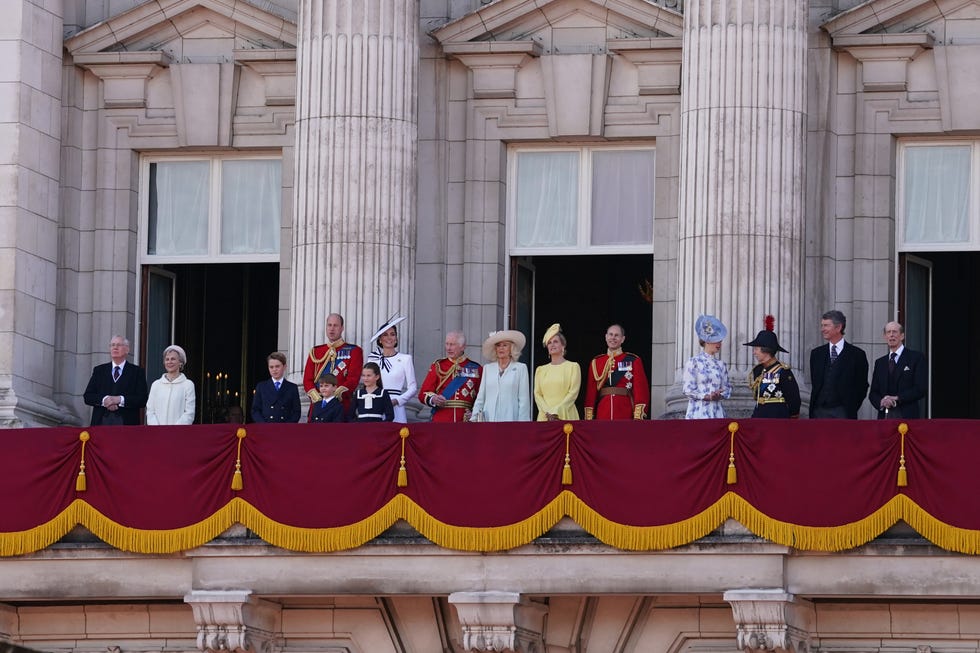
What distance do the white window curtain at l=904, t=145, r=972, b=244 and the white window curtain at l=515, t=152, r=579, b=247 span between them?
15.1 ft

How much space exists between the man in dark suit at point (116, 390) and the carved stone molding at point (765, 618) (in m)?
8.80

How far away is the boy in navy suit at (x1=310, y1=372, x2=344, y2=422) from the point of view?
3697 centimetres

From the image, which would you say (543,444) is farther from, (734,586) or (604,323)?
(604,323)

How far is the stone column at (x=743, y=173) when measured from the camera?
38.6 meters

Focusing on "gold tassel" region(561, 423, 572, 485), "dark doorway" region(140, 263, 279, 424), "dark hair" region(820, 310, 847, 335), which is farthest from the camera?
"dark doorway" region(140, 263, 279, 424)

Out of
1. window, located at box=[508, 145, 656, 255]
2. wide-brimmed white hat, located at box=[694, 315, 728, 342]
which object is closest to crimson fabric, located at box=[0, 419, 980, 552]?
wide-brimmed white hat, located at box=[694, 315, 728, 342]

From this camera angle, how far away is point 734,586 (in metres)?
34.9

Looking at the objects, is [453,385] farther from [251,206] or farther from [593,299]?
[593,299]

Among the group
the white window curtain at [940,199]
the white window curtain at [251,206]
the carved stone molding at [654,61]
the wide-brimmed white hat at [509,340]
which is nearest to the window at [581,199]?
the carved stone molding at [654,61]

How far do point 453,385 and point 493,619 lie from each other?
3.63 metres

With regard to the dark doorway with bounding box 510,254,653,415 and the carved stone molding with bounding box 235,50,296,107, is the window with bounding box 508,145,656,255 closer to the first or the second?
the carved stone molding with bounding box 235,50,296,107

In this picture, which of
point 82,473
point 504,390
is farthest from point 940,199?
point 82,473

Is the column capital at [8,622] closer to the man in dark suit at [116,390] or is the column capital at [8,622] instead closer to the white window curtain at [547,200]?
the man in dark suit at [116,390]

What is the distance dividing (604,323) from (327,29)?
30.8 ft
